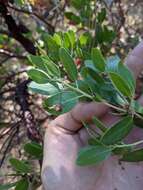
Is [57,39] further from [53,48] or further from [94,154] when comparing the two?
[94,154]

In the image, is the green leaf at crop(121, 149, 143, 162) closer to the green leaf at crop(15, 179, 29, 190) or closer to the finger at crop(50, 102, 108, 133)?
the finger at crop(50, 102, 108, 133)

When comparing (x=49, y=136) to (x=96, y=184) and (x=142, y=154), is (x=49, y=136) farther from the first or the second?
(x=142, y=154)

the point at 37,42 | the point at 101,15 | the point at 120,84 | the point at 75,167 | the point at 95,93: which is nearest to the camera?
the point at 120,84

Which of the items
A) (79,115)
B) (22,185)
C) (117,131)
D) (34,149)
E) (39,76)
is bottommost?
(22,185)

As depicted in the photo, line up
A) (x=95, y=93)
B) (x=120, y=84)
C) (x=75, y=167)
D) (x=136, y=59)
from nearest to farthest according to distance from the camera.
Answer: (x=120, y=84) → (x=95, y=93) → (x=136, y=59) → (x=75, y=167)

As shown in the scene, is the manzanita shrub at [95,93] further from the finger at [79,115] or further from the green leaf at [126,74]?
the finger at [79,115]

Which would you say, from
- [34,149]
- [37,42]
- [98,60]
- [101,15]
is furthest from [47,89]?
[37,42]

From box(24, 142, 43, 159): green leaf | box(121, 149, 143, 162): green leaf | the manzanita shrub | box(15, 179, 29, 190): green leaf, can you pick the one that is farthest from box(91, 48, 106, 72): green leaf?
box(15, 179, 29, 190): green leaf
